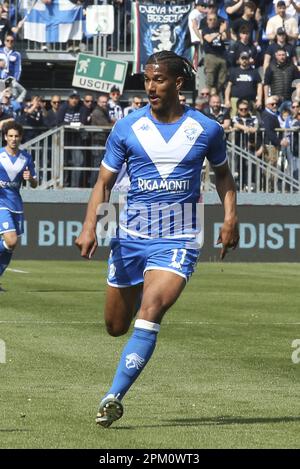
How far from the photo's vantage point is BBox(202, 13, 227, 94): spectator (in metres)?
31.0

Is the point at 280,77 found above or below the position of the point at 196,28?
below

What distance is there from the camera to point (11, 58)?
30625mm

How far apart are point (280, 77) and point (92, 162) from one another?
5.06m

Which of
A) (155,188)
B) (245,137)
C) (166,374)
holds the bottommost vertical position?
(245,137)

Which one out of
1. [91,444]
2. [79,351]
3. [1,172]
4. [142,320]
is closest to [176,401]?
[142,320]

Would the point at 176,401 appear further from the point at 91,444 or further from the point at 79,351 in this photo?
the point at 79,351

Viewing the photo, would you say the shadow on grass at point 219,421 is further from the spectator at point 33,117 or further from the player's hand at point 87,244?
the spectator at point 33,117

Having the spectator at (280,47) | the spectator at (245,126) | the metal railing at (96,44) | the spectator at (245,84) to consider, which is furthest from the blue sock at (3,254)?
the metal railing at (96,44)

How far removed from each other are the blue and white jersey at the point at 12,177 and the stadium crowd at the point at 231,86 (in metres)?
8.44

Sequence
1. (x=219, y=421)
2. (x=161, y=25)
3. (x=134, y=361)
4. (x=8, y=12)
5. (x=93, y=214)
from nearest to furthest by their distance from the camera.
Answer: (x=134, y=361) → (x=219, y=421) → (x=93, y=214) → (x=161, y=25) → (x=8, y=12)

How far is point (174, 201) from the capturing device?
8.90 meters

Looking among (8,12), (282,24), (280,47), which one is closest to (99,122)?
(8,12)

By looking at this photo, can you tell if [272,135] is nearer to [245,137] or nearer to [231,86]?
[245,137]
